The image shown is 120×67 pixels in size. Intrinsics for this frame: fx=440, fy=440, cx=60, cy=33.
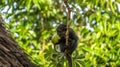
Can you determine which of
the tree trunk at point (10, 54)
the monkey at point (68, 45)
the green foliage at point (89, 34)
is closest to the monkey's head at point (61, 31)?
the monkey at point (68, 45)

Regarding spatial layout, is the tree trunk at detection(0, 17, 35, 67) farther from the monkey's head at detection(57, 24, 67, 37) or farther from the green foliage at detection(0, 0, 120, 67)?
the green foliage at detection(0, 0, 120, 67)

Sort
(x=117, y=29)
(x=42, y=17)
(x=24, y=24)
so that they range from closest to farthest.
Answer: (x=117, y=29), (x=24, y=24), (x=42, y=17)

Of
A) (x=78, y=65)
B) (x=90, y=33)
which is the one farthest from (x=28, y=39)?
(x=78, y=65)

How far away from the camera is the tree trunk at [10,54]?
6.55ft

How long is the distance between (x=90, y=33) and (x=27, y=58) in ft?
9.47

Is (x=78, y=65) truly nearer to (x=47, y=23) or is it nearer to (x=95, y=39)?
(x=95, y=39)

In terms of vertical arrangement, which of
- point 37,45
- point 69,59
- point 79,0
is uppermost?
point 79,0

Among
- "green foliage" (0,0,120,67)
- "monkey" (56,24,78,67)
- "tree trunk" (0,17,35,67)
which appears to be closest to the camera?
"tree trunk" (0,17,35,67)

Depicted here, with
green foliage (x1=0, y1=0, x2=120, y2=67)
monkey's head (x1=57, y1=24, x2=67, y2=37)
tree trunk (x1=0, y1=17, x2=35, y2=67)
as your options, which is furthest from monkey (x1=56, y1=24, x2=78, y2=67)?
green foliage (x1=0, y1=0, x2=120, y2=67)

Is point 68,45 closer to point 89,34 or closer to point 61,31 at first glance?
point 61,31

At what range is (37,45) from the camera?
18.4ft

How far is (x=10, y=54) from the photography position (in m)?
2.06

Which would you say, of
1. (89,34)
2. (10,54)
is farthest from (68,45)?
(89,34)

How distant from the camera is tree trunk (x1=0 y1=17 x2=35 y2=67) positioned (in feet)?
6.55
